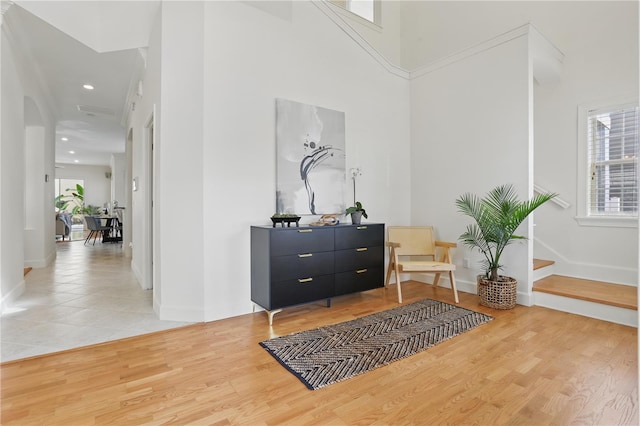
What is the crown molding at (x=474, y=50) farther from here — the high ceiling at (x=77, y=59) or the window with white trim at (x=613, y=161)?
the high ceiling at (x=77, y=59)

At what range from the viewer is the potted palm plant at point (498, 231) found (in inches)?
130

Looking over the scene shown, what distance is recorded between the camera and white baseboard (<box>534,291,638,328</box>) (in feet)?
9.47

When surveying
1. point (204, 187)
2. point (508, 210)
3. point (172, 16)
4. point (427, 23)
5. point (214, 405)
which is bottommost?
point (214, 405)

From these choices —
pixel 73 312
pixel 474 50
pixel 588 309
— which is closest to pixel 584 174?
pixel 588 309

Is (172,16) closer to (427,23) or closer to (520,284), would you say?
(427,23)

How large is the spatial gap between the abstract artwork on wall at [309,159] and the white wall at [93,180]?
1408 centimetres

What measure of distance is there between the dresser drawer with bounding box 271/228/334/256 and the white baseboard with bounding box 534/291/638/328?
2.40 metres

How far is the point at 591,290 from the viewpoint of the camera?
133 inches

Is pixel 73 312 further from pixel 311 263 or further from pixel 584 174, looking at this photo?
pixel 584 174

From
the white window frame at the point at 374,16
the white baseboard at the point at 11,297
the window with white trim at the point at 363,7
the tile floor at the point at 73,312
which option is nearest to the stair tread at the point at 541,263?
the tile floor at the point at 73,312

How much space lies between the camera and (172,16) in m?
3.02

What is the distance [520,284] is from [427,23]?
169 inches

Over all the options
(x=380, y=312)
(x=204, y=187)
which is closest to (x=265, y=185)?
(x=204, y=187)

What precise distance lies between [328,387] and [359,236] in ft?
6.17
